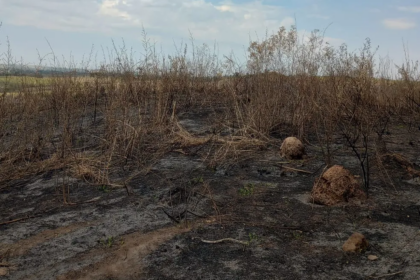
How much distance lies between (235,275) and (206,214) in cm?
99

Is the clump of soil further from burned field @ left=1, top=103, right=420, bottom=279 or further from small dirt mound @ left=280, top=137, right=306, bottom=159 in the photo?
small dirt mound @ left=280, top=137, right=306, bottom=159

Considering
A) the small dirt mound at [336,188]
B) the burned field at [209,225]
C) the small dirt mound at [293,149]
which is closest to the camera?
the burned field at [209,225]

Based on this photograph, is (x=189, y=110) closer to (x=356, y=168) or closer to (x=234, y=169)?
(x=234, y=169)

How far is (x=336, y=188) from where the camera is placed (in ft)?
12.2

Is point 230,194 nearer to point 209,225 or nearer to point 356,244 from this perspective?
point 209,225

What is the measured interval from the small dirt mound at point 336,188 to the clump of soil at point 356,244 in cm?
83

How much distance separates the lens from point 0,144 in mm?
5957

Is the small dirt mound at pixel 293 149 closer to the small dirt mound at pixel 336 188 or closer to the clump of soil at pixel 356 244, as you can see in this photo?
the small dirt mound at pixel 336 188

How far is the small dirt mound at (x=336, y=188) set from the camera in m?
3.73

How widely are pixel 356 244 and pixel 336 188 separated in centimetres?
90

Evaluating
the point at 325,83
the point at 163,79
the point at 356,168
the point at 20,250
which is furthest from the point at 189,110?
the point at 20,250

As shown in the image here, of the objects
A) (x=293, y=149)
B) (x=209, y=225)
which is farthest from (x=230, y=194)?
(x=293, y=149)

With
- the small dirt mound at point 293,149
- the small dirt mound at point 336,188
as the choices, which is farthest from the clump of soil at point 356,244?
the small dirt mound at point 293,149

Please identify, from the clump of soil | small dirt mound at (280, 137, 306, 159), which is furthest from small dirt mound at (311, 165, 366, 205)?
small dirt mound at (280, 137, 306, 159)
